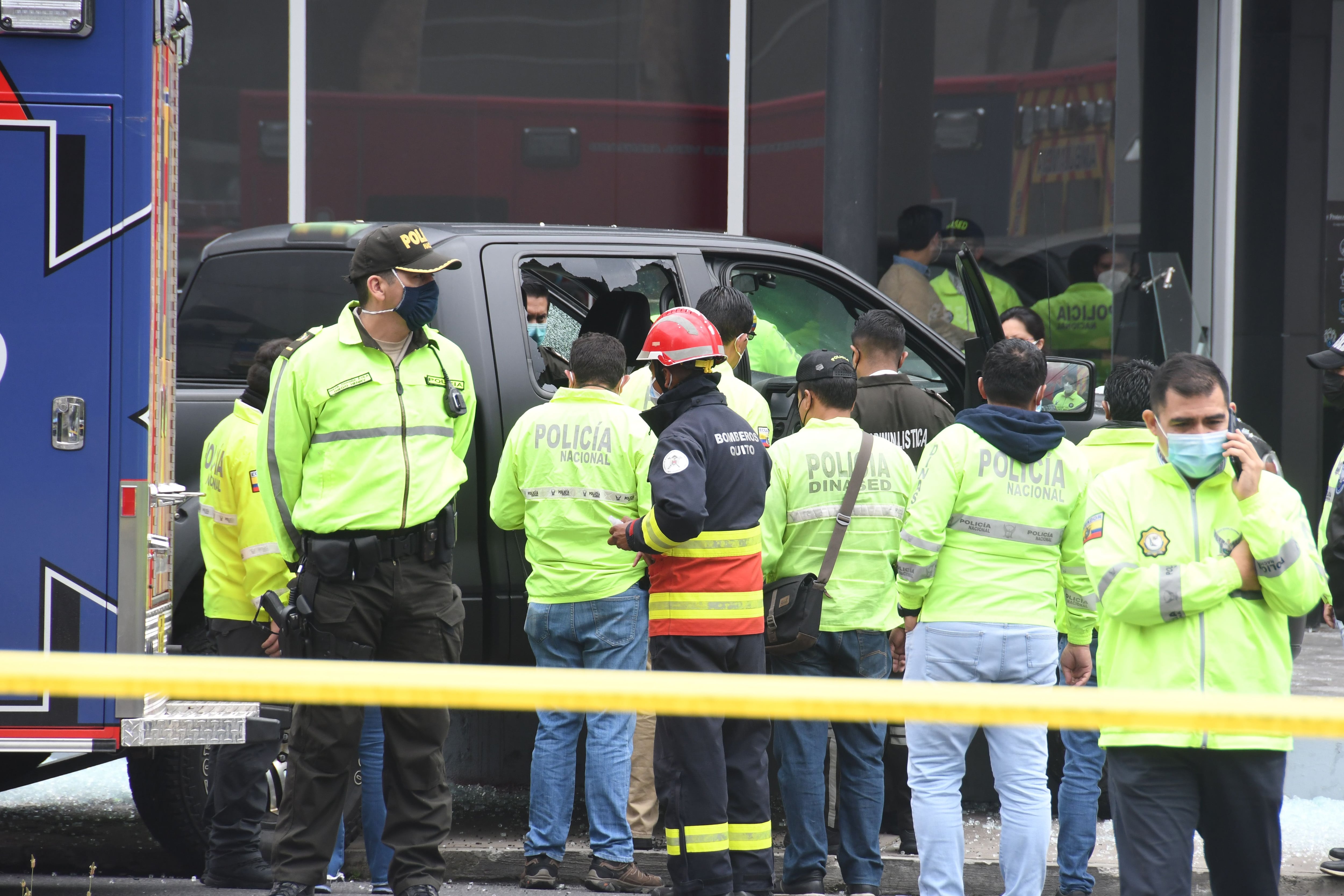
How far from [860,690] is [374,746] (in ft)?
9.78

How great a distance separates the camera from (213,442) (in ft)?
16.9

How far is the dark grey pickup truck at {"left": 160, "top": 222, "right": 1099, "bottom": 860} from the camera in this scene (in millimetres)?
5621

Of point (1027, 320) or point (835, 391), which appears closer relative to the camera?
point (835, 391)

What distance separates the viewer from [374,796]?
5.07m

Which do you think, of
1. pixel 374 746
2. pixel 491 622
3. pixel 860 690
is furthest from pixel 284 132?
pixel 860 690

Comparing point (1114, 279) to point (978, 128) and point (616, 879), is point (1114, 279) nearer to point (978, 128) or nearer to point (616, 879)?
point (978, 128)

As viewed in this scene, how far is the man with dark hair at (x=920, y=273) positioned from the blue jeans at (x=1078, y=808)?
2910 millimetres

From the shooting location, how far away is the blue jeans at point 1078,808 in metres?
5.14

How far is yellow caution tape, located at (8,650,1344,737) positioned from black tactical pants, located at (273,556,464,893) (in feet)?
6.55

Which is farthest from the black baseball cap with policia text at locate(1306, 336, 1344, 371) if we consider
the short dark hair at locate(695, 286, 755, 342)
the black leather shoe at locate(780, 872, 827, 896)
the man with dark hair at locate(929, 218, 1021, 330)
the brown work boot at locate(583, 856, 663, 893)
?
the man with dark hair at locate(929, 218, 1021, 330)

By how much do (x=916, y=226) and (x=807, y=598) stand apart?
16.9 feet

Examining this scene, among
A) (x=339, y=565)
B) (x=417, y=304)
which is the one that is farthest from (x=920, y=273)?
(x=339, y=565)

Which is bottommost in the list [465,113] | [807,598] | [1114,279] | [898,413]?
[807,598]

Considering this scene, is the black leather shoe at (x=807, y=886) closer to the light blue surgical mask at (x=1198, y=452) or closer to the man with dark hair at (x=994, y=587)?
the man with dark hair at (x=994, y=587)
